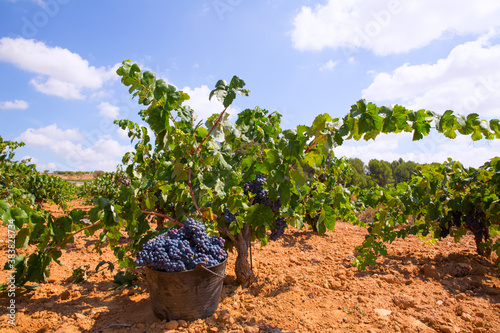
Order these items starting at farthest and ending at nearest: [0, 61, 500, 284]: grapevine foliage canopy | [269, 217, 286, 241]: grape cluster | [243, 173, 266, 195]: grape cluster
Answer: [269, 217, 286, 241]: grape cluster < [243, 173, 266, 195]: grape cluster < [0, 61, 500, 284]: grapevine foliage canopy

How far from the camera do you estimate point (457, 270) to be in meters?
3.42

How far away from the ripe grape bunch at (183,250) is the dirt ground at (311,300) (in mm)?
468

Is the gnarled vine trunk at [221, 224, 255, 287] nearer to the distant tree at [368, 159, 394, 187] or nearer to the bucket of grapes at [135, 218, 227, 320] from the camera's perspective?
the bucket of grapes at [135, 218, 227, 320]

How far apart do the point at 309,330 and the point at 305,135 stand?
Answer: 152 cm

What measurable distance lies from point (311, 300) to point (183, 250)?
1380 millimetres

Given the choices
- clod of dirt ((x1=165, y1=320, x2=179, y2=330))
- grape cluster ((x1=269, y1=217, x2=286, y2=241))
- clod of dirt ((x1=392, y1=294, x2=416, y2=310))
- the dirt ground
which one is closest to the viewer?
clod of dirt ((x1=165, y1=320, x2=179, y2=330))

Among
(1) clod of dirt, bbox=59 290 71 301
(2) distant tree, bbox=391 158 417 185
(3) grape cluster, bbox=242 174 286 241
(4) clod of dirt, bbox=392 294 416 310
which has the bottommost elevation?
(4) clod of dirt, bbox=392 294 416 310

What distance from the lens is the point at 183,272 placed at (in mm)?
2164

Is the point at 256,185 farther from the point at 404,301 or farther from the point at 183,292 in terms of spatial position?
the point at 404,301

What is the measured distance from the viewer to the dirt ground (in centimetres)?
225

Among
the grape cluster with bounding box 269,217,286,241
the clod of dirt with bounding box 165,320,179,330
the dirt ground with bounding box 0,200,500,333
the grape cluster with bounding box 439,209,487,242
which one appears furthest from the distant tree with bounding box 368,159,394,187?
the clod of dirt with bounding box 165,320,179,330

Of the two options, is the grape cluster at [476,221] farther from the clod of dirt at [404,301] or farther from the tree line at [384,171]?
the tree line at [384,171]

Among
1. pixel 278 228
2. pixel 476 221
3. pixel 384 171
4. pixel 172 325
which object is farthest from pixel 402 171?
pixel 172 325

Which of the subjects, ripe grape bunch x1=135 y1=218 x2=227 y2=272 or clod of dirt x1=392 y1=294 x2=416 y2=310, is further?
clod of dirt x1=392 y1=294 x2=416 y2=310
